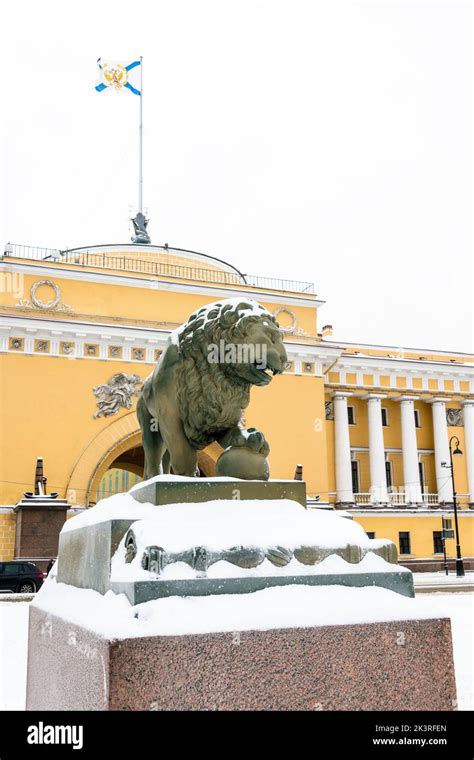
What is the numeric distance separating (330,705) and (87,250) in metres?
23.8

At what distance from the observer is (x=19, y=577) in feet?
52.3

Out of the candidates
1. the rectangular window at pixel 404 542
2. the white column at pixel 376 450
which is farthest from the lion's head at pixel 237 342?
the white column at pixel 376 450

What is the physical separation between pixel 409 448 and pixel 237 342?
24604 mm

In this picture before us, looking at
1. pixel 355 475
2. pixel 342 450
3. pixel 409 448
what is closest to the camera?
pixel 342 450

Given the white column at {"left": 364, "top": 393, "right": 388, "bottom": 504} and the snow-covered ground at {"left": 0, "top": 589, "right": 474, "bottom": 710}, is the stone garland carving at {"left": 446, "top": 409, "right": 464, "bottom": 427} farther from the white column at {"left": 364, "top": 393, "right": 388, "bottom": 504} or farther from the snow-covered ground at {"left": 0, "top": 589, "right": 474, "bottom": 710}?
the snow-covered ground at {"left": 0, "top": 589, "right": 474, "bottom": 710}

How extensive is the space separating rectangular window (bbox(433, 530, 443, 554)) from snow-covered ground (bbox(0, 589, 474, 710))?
1396 cm

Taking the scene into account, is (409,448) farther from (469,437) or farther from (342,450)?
(469,437)

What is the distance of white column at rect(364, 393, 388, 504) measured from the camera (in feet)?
85.7

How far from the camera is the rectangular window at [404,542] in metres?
24.8

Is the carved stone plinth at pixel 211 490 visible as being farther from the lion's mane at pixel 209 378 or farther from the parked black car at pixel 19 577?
the parked black car at pixel 19 577

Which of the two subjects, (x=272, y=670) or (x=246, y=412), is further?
(x=246, y=412)

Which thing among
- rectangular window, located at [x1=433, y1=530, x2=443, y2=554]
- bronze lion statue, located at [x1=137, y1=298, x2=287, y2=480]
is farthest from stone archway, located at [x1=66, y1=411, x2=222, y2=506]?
bronze lion statue, located at [x1=137, y1=298, x2=287, y2=480]

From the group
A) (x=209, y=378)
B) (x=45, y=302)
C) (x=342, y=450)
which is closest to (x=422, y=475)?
(x=342, y=450)

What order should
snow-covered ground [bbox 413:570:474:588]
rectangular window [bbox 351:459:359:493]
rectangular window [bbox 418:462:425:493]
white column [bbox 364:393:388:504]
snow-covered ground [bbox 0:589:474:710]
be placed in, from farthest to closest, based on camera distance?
rectangular window [bbox 418:462:425:493], rectangular window [bbox 351:459:359:493], white column [bbox 364:393:388:504], snow-covered ground [bbox 413:570:474:588], snow-covered ground [bbox 0:589:474:710]
